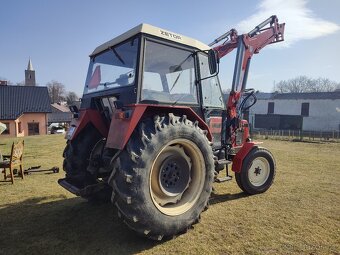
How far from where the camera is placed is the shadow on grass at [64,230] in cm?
359

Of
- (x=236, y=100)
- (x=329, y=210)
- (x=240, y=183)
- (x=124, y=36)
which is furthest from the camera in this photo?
(x=236, y=100)

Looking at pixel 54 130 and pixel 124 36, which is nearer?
pixel 124 36

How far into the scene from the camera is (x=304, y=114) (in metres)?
37.9

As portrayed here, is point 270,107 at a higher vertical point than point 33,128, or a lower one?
higher

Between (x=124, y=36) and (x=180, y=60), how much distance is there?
3.12ft

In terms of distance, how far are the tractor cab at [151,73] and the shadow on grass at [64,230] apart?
173 centimetres

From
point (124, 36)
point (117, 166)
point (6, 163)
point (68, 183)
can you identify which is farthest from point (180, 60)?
point (6, 163)

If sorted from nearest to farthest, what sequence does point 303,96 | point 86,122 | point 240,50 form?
point 86,122 → point 240,50 → point 303,96

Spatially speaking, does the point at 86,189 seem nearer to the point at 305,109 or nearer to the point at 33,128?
the point at 33,128

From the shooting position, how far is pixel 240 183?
5750mm

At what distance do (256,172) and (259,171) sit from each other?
3.5 inches

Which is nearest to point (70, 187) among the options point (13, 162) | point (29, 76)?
point (13, 162)

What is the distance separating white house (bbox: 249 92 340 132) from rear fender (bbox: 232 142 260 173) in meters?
31.3

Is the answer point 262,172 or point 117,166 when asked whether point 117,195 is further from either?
point 262,172
